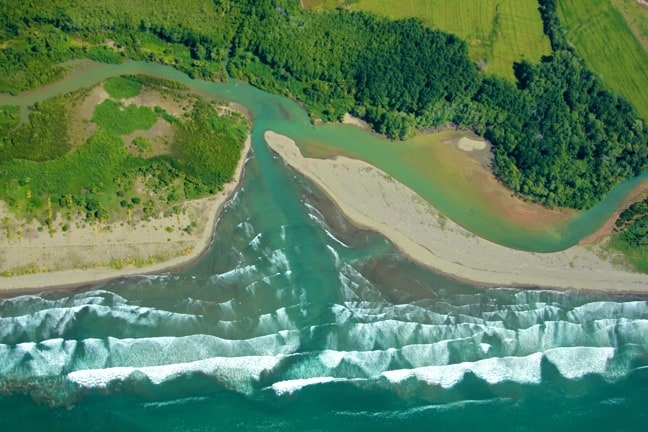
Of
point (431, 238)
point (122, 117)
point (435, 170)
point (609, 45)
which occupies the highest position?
point (609, 45)

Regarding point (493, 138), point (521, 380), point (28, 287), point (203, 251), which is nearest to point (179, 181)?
point (203, 251)

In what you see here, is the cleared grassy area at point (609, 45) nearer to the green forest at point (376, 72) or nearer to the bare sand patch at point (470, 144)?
the green forest at point (376, 72)


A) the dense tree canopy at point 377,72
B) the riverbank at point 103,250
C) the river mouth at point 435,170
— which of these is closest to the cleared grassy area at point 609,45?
the dense tree canopy at point 377,72

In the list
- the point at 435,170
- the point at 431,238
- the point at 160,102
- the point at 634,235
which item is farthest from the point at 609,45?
the point at 160,102

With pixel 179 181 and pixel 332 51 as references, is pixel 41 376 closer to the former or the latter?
pixel 179 181

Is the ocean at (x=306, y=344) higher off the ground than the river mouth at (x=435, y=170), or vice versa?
the river mouth at (x=435, y=170)

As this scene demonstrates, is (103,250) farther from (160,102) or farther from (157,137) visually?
(160,102)
